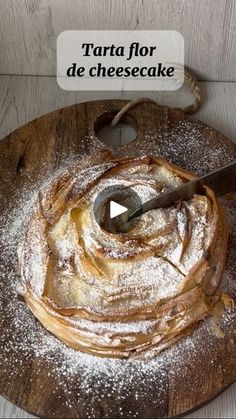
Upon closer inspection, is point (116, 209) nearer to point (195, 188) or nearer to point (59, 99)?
point (195, 188)

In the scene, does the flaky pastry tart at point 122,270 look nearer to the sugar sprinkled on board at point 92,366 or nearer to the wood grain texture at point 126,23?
the sugar sprinkled on board at point 92,366

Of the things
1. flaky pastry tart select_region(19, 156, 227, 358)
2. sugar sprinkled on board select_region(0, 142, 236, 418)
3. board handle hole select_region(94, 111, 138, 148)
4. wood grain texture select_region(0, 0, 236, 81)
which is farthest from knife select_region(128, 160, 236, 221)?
wood grain texture select_region(0, 0, 236, 81)

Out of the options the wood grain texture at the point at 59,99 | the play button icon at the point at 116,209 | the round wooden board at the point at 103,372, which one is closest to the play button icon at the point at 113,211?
the play button icon at the point at 116,209

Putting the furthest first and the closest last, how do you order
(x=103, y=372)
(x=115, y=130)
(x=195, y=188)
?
(x=115, y=130) → (x=195, y=188) → (x=103, y=372)

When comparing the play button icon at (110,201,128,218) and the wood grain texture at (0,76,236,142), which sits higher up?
the play button icon at (110,201,128,218)

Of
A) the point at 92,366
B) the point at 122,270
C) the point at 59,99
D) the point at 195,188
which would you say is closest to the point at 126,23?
the point at 59,99

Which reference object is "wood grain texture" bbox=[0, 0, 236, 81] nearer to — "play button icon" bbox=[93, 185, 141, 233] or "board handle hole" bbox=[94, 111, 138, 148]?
"board handle hole" bbox=[94, 111, 138, 148]

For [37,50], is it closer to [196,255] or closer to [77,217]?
[77,217]
